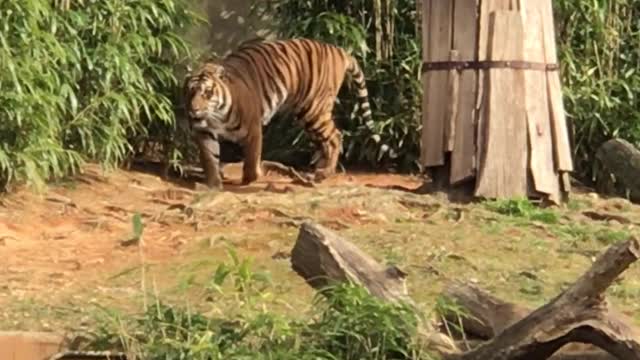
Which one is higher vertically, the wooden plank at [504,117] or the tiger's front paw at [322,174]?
the wooden plank at [504,117]

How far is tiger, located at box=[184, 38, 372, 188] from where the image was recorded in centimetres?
939

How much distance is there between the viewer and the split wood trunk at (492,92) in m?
7.86

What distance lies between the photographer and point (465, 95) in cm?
791

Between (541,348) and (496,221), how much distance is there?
334 cm

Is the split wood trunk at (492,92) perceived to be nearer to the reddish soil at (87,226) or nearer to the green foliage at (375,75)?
the reddish soil at (87,226)

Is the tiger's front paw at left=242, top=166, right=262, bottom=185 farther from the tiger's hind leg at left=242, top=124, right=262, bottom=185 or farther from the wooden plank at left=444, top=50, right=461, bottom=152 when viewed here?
the wooden plank at left=444, top=50, right=461, bottom=152

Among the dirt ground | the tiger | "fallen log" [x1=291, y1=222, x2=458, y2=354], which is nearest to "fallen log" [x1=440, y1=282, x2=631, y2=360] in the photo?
"fallen log" [x1=291, y1=222, x2=458, y2=354]

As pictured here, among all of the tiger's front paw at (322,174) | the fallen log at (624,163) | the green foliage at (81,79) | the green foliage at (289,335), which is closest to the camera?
the green foliage at (289,335)

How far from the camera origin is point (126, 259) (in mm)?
6590

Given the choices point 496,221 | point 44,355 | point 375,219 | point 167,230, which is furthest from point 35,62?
point 44,355

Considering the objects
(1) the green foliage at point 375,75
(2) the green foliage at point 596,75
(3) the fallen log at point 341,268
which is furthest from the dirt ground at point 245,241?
(1) the green foliage at point 375,75

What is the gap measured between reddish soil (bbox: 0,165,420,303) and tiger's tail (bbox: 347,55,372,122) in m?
0.97

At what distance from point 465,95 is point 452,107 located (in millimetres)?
94

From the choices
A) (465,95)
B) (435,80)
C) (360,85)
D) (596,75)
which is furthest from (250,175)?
(596,75)
